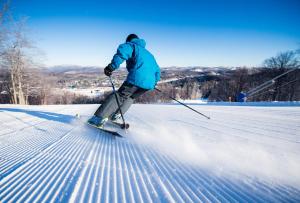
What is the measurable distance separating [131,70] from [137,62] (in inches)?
8.0

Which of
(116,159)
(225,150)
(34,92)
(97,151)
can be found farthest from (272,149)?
(34,92)

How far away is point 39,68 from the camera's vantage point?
26781 mm

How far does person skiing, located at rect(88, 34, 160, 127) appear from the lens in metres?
3.86

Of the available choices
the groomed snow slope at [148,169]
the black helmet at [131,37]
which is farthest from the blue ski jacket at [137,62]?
the groomed snow slope at [148,169]

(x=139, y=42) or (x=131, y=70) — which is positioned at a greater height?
(x=139, y=42)

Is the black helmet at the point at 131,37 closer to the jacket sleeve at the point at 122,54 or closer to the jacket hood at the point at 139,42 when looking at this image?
the jacket hood at the point at 139,42

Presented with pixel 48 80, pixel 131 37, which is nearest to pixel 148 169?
pixel 131 37

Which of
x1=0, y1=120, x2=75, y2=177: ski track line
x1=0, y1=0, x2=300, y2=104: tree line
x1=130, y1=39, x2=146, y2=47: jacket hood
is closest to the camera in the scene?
x1=0, y1=120, x2=75, y2=177: ski track line

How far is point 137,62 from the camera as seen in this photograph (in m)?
3.90

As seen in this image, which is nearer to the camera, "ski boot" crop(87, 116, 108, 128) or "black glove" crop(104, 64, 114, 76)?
"black glove" crop(104, 64, 114, 76)

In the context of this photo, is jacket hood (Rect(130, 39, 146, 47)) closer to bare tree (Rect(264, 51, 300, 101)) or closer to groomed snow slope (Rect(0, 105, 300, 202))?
groomed snow slope (Rect(0, 105, 300, 202))

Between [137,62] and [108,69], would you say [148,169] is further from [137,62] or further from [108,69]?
[108,69]

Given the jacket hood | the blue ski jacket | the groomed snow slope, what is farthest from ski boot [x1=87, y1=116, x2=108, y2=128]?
the jacket hood

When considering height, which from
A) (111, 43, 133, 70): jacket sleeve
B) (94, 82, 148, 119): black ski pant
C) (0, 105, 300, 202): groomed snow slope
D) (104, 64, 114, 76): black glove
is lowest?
(0, 105, 300, 202): groomed snow slope
